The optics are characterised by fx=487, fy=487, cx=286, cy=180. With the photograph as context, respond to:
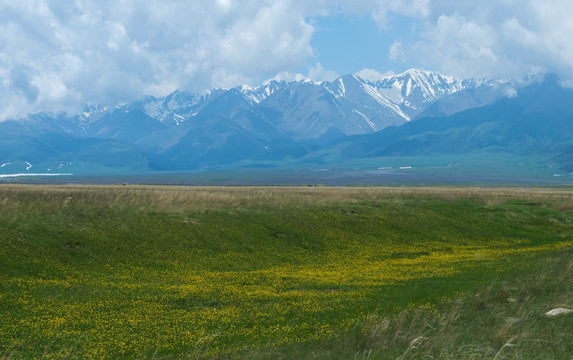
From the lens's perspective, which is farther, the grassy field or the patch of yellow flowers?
the patch of yellow flowers

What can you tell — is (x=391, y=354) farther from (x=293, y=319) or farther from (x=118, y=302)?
(x=118, y=302)

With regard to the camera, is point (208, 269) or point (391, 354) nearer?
point (391, 354)

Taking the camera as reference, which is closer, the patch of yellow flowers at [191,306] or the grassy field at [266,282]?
the grassy field at [266,282]

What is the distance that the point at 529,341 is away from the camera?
16906mm

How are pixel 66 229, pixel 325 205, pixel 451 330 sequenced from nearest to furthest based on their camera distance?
pixel 451 330, pixel 66 229, pixel 325 205

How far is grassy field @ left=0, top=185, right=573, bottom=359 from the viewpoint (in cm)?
1781

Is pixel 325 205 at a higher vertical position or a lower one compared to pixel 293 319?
higher

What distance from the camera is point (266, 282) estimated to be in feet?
93.3

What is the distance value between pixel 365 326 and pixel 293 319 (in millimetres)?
3235

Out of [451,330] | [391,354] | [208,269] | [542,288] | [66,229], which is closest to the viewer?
[391,354]

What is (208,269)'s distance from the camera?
106 feet

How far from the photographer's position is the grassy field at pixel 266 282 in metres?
17.8

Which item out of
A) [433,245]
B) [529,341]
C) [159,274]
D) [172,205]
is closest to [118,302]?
[159,274]

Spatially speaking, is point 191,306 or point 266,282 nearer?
point 191,306
